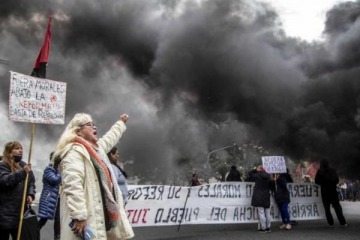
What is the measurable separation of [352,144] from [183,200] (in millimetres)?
4438

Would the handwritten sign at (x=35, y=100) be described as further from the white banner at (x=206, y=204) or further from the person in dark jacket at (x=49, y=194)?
the white banner at (x=206, y=204)

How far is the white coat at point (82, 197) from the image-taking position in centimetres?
286

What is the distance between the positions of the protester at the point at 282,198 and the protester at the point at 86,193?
6.55 meters

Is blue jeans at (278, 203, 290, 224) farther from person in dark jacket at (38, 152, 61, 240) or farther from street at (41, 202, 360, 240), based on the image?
person in dark jacket at (38, 152, 61, 240)

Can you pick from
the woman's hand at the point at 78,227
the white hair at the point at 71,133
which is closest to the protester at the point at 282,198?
the white hair at the point at 71,133

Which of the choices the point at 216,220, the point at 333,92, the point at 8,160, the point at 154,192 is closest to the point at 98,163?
the point at 8,160

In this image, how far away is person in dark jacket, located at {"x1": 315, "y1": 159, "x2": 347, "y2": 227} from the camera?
30.8 feet

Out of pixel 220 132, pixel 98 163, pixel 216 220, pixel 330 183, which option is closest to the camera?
pixel 98 163

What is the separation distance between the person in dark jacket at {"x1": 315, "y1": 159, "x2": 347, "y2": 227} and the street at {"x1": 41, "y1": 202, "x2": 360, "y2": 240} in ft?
1.15

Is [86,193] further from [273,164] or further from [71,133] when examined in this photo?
[273,164]

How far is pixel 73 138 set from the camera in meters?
3.11

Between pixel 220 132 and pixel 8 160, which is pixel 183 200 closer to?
pixel 8 160

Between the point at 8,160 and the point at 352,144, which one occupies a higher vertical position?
the point at 352,144

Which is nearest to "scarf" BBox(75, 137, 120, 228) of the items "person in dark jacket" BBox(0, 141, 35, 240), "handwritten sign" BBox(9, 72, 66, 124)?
"person in dark jacket" BBox(0, 141, 35, 240)
